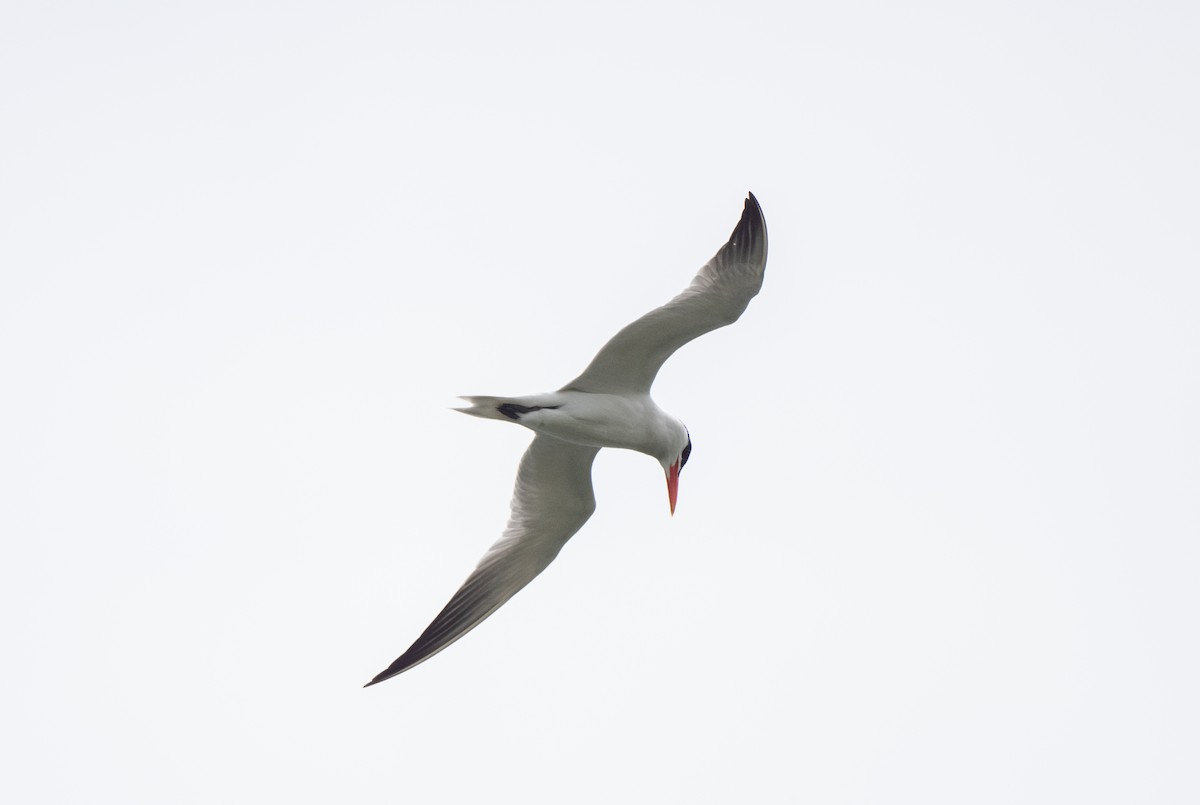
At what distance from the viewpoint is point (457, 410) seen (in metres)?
8.27

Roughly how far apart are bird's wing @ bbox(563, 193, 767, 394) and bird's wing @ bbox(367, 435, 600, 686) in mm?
901

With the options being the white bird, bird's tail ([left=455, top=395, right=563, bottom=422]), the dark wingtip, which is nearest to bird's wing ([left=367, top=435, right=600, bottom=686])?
the white bird

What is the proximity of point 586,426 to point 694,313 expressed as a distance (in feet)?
3.37

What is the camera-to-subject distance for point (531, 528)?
962 centimetres

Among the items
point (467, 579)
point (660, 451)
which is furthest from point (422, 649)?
point (660, 451)

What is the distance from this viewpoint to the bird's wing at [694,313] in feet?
26.4

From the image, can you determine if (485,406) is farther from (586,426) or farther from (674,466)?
(674,466)

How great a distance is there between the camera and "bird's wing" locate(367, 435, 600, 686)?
9.30 meters

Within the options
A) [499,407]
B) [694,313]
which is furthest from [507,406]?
[694,313]

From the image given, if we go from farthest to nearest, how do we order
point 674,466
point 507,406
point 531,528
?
1. point 531,528
2. point 674,466
3. point 507,406

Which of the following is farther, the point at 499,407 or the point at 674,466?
the point at 674,466

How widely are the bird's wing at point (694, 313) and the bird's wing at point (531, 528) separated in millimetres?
901

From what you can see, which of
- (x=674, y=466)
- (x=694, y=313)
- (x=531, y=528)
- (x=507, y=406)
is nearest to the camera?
(x=694, y=313)

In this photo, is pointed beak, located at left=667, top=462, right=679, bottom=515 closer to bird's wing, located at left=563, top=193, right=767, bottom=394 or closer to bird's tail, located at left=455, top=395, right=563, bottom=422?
bird's wing, located at left=563, top=193, right=767, bottom=394
